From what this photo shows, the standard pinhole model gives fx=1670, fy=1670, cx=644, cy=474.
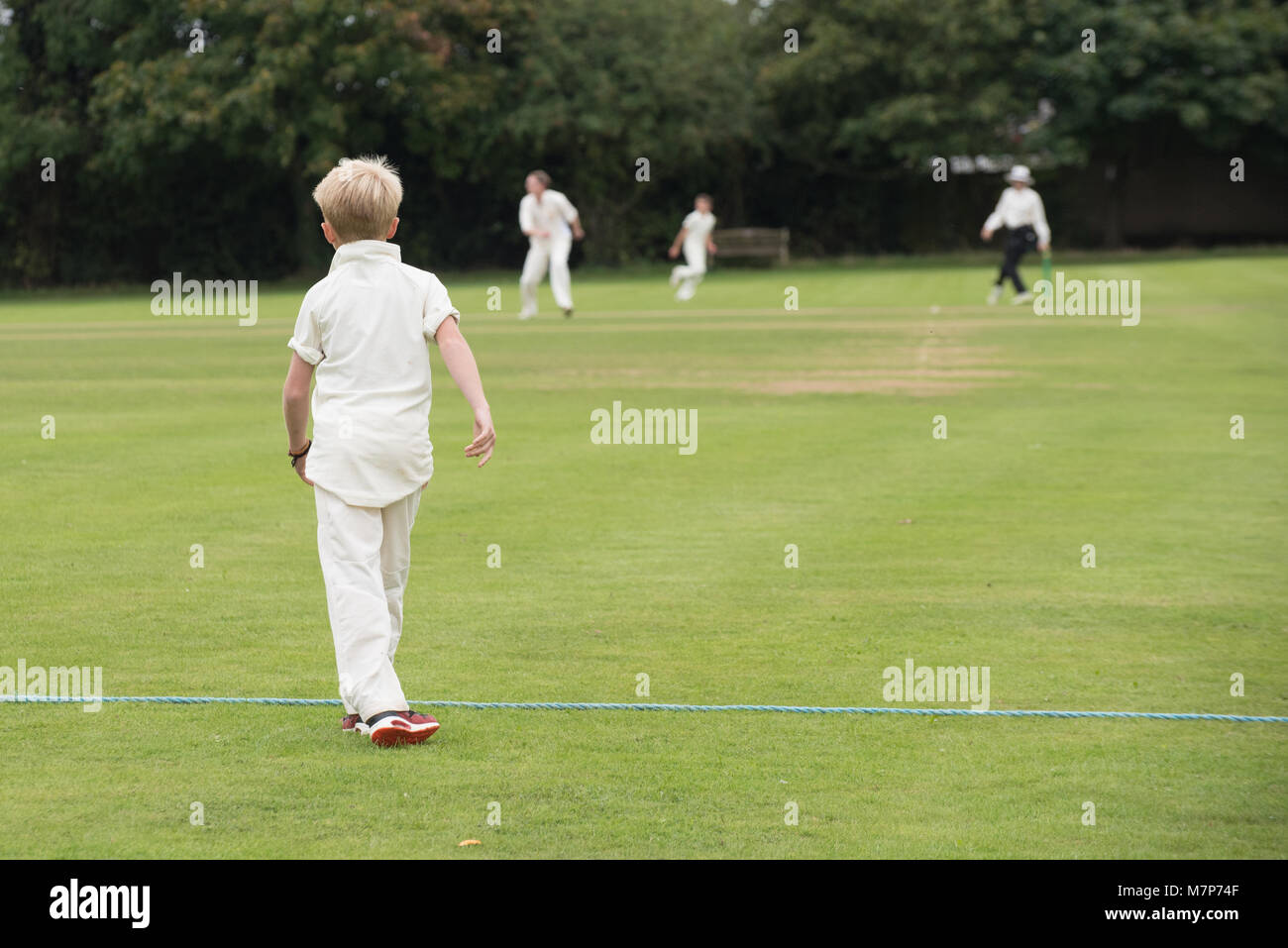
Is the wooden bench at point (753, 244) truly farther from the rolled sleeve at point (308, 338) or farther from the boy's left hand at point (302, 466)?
the rolled sleeve at point (308, 338)

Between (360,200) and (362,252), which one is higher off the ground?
(360,200)

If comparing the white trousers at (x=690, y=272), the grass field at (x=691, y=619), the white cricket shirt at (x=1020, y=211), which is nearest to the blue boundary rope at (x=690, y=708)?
the grass field at (x=691, y=619)

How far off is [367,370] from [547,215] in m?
23.6

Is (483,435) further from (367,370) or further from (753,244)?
(753,244)

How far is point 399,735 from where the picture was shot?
5.82 m

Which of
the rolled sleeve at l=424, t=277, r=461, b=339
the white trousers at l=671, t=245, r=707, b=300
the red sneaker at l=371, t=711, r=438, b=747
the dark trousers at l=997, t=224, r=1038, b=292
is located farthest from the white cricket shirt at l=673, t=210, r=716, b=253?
the red sneaker at l=371, t=711, r=438, b=747

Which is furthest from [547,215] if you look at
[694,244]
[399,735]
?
[399,735]

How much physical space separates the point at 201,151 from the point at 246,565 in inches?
1564

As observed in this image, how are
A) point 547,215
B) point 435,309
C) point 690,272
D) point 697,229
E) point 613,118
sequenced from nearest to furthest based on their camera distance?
point 435,309, point 547,215, point 690,272, point 697,229, point 613,118

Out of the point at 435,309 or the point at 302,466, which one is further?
the point at 302,466

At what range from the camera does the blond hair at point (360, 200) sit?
18.6 feet

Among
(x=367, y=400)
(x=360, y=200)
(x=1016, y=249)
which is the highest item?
(x=1016, y=249)

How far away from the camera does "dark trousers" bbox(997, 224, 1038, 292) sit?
29.3 meters
